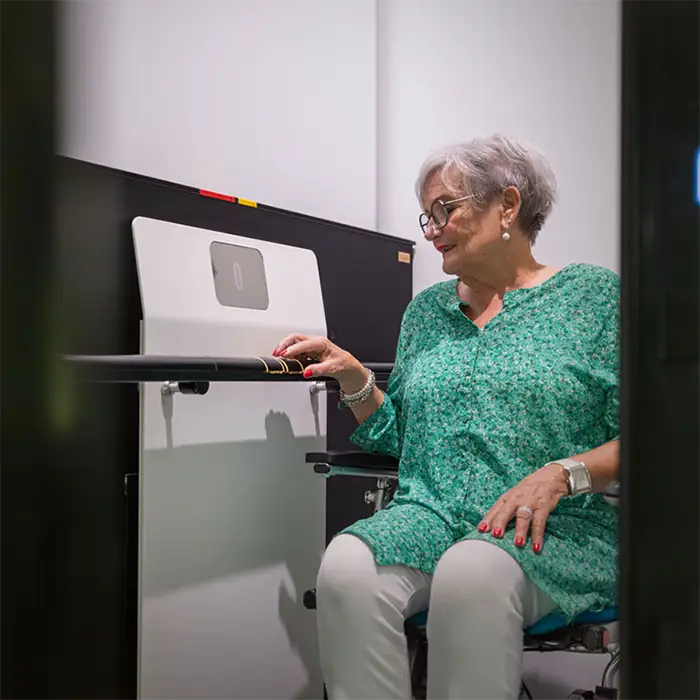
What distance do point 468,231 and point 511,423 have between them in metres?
0.42

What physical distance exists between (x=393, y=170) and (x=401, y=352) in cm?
114

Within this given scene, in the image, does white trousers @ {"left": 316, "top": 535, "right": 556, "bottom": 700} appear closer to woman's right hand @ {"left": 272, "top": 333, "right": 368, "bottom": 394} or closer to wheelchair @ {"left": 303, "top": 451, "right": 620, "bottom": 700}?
wheelchair @ {"left": 303, "top": 451, "right": 620, "bottom": 700}

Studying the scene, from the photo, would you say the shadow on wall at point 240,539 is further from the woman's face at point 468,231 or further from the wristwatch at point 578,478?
the wristwatch at point 578,478

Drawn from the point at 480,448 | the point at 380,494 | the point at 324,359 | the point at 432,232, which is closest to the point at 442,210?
the point at 432,232

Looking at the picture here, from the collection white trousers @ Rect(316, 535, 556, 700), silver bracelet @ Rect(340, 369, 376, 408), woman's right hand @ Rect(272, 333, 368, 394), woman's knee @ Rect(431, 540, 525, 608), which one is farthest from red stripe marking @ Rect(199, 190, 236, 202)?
woman's knee @ Rect(431, 540, 525, 608)

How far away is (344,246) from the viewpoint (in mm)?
2264

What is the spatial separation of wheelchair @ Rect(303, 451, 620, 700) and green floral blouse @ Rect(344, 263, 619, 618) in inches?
1.6

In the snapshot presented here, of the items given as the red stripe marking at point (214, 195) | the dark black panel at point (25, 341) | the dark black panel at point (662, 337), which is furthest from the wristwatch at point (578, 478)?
the dark black panel at point (25, 341)

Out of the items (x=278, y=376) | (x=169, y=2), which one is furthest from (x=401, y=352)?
(x=169, y=2)

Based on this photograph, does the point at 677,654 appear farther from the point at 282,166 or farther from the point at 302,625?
the point at 282,166

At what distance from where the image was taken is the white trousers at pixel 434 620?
1.24 m

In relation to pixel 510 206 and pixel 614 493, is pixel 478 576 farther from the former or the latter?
pixel 614 493

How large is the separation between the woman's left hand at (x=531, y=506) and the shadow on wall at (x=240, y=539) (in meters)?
0.62

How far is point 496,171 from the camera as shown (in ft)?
5.49
